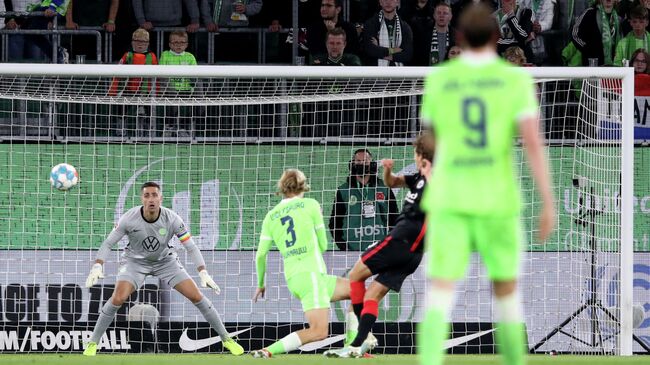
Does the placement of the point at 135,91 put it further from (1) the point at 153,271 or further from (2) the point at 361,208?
(2) the point at 361,208

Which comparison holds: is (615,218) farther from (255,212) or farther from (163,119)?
(163,119)

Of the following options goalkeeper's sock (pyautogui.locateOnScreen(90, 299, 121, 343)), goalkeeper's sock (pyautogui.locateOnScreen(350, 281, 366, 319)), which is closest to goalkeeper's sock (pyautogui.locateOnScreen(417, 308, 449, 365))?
goalkeeper's sock (pyautogui.locateOnScreen(350, 281, 366, 319))

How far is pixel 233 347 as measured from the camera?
13508 mm

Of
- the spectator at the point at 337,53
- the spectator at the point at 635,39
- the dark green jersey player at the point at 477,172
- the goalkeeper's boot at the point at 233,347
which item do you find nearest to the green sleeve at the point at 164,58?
the spectator at the point at 337,53

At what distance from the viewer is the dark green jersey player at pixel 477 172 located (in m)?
5.95

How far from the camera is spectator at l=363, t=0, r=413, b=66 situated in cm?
1528

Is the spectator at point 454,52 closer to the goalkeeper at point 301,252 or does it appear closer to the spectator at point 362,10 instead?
the spectator at point 362,10

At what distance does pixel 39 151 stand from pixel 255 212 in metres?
2.60

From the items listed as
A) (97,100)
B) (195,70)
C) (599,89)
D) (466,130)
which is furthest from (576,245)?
(466,130)

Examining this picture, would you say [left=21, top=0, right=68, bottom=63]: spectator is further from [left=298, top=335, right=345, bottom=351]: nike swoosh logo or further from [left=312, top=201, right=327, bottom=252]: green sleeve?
[left=312, top=201, right=327, bottom=252]: green sleeve

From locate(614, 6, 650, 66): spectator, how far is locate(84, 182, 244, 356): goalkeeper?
6.04m

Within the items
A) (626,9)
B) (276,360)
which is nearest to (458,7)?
(626,9)

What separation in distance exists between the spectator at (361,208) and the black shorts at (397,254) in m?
3.12

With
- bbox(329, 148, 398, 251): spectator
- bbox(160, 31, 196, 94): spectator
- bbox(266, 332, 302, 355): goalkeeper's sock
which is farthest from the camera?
bbox(160, 31, 196, 94): spectator
